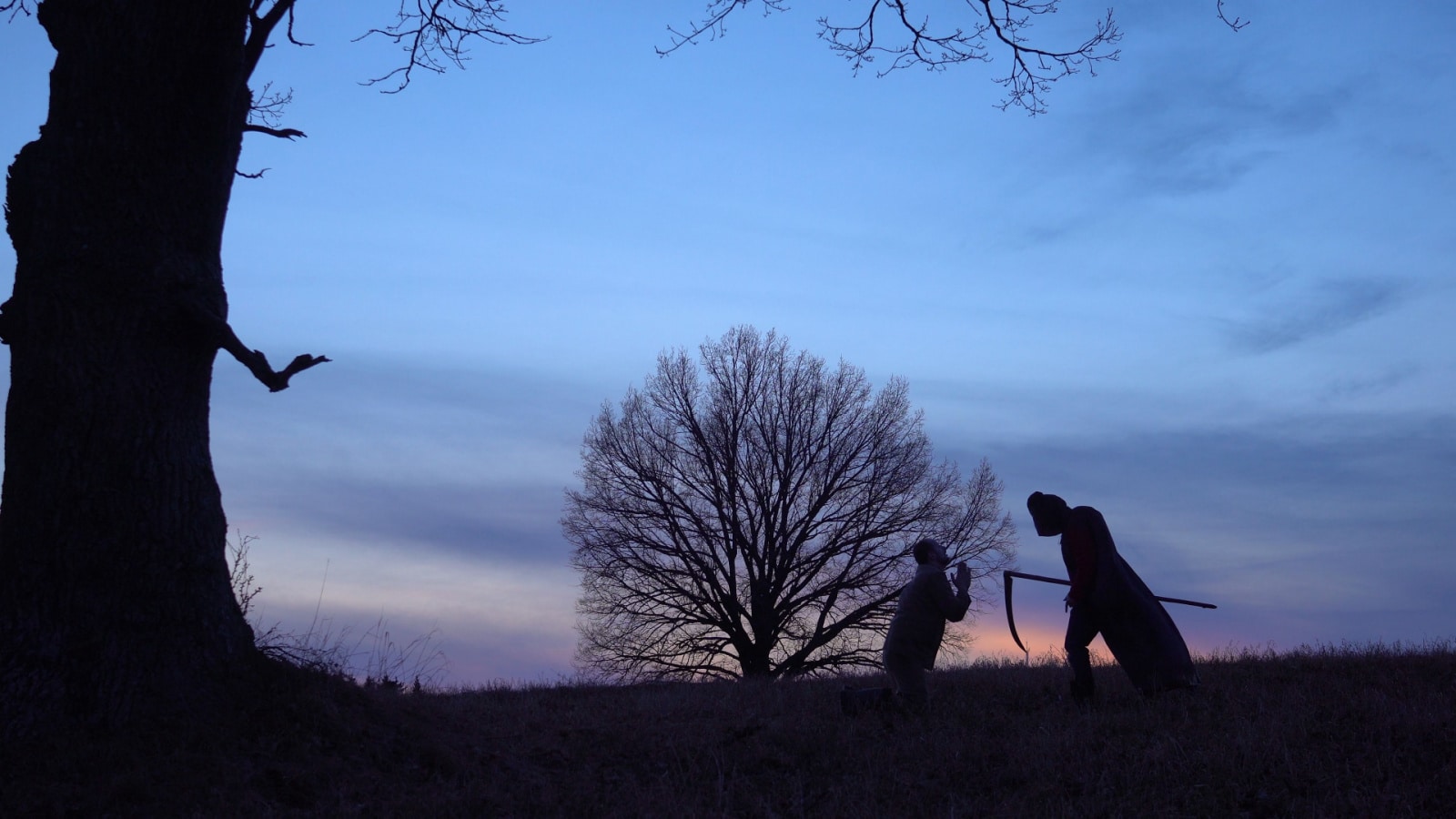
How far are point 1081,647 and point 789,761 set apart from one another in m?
3.22

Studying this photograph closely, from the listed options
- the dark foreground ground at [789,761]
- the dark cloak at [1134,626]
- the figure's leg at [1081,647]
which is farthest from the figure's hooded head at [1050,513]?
the dark foreground ground at [789,761]

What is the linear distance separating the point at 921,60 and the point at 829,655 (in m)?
20.3

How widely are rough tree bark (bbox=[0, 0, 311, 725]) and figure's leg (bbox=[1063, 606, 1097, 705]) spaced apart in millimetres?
6640

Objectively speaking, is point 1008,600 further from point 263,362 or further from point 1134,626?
point 263,362

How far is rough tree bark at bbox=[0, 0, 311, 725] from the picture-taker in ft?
21.2

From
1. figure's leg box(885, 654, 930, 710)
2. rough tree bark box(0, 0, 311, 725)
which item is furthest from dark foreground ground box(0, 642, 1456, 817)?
rough tree bark box(0, 0, 311, 725)

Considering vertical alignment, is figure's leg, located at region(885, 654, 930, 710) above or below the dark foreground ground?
above

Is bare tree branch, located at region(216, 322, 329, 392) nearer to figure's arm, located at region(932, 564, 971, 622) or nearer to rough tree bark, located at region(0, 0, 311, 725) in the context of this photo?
rough tree bark, located at region(0, 0, 311, 725)

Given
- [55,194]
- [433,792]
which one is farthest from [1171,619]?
[55,194]

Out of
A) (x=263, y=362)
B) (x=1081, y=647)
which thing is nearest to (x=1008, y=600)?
(x=1081, y=647)

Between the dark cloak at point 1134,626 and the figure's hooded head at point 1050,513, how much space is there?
0.96ft

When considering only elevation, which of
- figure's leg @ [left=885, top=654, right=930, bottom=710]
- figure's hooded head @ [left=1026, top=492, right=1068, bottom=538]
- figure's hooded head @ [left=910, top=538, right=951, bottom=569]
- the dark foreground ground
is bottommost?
the dark foreground ground

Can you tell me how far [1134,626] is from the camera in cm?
936

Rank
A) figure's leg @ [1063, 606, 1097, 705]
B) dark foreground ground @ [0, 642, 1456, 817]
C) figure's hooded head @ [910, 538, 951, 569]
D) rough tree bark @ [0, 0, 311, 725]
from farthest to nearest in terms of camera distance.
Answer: figure's hooded head @ [910, 538, 951, 569], figure's leg @ [1063, 606, 1097, 705], rough tree bark @ [0, 0, 311, 725], dark foreground ground @ [0, 642, 1456, 817]
